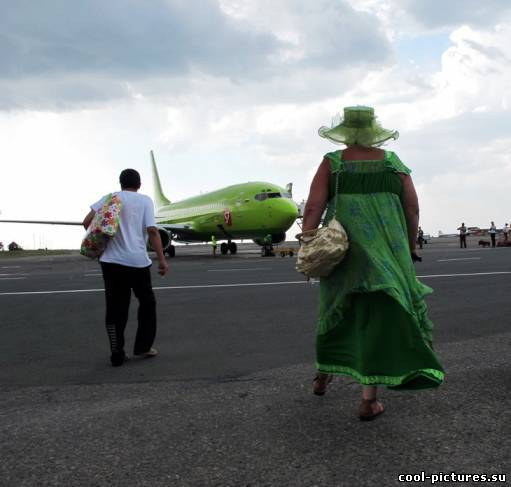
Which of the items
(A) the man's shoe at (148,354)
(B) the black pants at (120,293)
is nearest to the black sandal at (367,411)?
(B) the black pants at (120,293)

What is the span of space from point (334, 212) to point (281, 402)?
3.91 feet

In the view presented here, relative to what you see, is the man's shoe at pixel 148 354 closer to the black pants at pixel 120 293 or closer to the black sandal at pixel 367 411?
the black pants at pixel 120 293

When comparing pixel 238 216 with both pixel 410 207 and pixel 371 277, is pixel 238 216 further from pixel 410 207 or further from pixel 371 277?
pixel 371 277

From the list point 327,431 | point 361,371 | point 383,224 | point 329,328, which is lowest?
point 327,431

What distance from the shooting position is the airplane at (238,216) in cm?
2734

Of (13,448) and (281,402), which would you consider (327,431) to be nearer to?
(281,402)

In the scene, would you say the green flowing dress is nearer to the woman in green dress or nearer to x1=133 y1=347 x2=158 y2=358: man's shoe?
the woman in green dress

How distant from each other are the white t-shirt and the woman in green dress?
2125 mm

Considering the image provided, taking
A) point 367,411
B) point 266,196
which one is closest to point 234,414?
point 367,411

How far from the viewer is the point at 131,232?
523 cm

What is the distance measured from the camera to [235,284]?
39.0ft

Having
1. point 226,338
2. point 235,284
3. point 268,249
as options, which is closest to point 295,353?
point 226,338

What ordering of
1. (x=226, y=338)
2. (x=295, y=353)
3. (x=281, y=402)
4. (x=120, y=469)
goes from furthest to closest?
(x=226, y=338) < (x=295, y=353) < (x=281, y=402) < (x=120, y=469)

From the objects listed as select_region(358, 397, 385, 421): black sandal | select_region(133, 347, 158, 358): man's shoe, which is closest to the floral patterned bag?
select_region(133, 347, 158, 358): man's shoe
